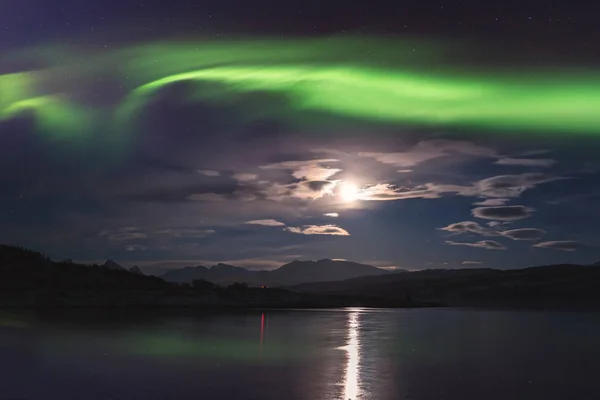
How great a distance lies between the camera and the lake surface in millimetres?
20172

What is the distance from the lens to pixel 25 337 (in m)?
37.1

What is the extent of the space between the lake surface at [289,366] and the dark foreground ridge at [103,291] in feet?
205

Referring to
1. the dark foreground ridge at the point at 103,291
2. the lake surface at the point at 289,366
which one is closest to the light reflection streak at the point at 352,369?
the lake surface at the point at 289,366

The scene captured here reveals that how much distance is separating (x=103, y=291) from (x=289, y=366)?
95.1 m

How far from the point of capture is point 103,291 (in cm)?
11512

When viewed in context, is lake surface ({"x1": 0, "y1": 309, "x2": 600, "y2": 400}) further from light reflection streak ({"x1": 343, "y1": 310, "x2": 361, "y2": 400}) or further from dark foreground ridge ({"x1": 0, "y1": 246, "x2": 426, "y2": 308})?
dark foreground ridge ({"x1": 0, "y1": 246, "x2": 426, "y2": 308})

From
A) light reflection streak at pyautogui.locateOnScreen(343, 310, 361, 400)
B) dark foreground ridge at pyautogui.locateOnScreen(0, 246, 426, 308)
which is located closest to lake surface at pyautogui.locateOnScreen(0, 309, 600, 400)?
light reflection streak at pyautogui.locateOnScreen(343, 310, 361, 400)

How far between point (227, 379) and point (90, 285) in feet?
339

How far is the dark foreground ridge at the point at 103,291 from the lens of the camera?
103 m

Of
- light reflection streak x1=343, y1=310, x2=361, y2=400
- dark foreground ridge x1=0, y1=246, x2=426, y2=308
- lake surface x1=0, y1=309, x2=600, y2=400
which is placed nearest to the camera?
light reflection streak x1=343, y1=310, x2=361, y2=400

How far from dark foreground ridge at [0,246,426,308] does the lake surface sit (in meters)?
62.6

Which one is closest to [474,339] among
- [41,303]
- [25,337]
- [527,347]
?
[527,347]

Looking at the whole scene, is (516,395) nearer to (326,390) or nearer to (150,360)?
(326,390)

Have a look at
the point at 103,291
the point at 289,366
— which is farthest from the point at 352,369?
the point at 103,291
